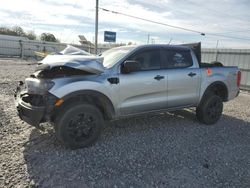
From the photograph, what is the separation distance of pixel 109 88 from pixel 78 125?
82cm

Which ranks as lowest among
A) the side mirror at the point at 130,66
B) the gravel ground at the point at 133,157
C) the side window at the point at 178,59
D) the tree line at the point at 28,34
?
the gravel ground at the point at 133,157

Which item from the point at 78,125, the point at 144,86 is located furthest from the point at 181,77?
the point at 78,125

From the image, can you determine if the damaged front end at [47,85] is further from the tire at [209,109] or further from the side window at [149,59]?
the tire at [209,109]

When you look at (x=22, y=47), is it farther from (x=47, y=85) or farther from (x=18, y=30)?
(x=47, y=85)

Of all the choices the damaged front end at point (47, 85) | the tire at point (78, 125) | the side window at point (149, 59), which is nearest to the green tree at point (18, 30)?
the side window at point (149, 59)

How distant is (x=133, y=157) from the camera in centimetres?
402

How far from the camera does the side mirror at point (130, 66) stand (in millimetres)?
4395

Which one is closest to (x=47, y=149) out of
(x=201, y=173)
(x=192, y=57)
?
(x=201, y=173)

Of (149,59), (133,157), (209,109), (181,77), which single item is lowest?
(133,157)

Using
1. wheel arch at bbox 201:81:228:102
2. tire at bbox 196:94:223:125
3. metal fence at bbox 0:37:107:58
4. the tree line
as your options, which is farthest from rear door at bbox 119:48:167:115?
the tree line

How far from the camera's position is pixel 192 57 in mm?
5652

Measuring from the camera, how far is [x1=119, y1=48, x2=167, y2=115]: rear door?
14.9 ft

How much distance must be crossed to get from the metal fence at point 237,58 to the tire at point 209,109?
7245mm

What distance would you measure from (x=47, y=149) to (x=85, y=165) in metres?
0.84
